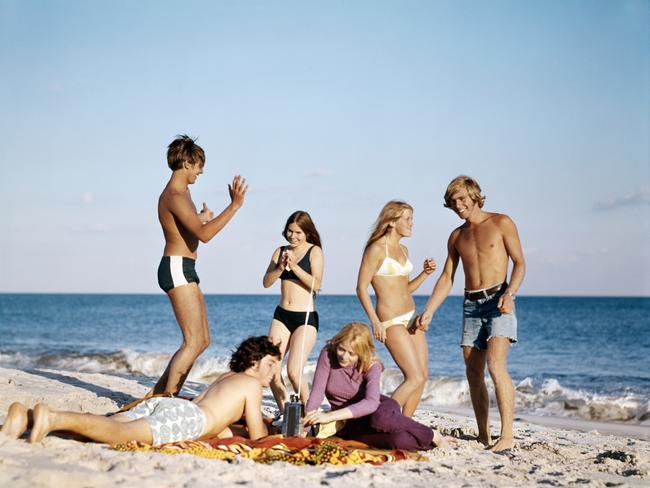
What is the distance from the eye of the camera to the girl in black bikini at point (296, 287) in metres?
6.52

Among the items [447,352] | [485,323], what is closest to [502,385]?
[485,323]

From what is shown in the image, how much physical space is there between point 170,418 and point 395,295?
2198 millimetres

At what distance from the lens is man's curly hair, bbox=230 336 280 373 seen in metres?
5.60

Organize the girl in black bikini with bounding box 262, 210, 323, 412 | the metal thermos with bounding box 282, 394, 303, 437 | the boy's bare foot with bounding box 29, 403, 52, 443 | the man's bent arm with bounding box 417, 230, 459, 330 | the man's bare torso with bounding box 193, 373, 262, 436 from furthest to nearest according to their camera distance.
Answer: the man's bent arm with bounding box 417, 230, 459, 330, the girl in black bikini with bounding box 262, 210, 323, 412, the metal thermos with bounding box 282, 394, 303, 437, the man's bare torso with bounding box 193, 373, 262, 436, the boy's bare foot with bounding box 29, 403, 52, 443

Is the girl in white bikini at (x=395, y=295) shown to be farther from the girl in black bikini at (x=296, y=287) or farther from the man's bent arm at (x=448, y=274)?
the girl in black bikini at (x=296, y=287)

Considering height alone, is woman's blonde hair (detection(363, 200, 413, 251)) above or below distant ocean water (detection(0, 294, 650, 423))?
above

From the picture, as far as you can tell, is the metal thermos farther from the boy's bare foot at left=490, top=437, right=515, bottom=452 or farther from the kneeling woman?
the boy's bare foot at left=490, top=437, right=515, bottom=452

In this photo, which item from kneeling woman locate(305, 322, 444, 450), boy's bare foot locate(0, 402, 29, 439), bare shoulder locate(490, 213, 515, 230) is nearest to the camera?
boy's bare foot locate(0, 402, 29, 439)

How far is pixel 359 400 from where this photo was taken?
5867mm

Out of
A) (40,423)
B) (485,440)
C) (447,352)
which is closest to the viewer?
(40,423)

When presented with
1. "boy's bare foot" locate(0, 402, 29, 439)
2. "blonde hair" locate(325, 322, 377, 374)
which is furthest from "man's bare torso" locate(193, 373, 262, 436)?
"boy's bare foot" locate(0, 402, 29, 439)

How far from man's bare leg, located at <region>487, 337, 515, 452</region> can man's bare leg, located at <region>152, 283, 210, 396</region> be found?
2.36m

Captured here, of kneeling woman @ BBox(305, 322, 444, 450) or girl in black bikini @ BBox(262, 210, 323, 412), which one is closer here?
kneeling woman @ BBox(305, 322, 444, 450)

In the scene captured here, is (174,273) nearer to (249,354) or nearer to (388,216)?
(249,354)
